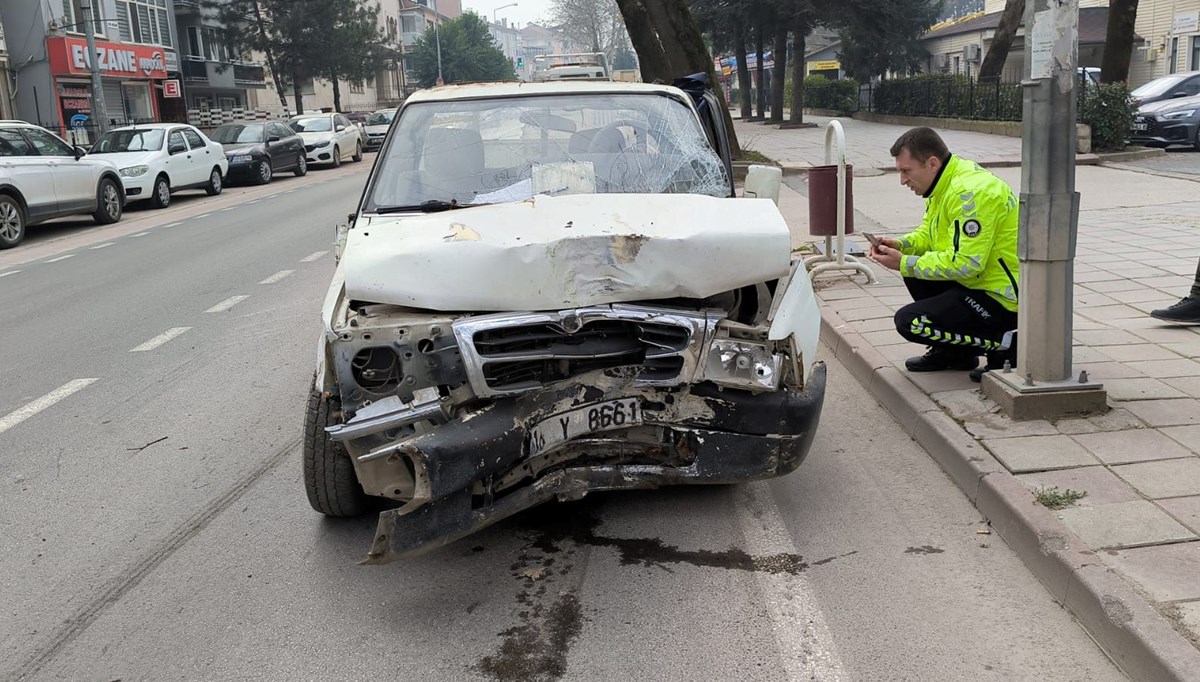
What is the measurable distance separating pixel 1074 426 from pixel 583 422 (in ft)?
8.50

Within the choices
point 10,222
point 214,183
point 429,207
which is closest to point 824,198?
point 429,207

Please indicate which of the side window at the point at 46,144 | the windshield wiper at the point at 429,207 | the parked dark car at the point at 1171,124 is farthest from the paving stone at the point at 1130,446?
the parked dark car at the point at 1171,124

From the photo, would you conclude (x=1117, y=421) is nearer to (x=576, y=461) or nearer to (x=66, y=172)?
(x=576, y=461)

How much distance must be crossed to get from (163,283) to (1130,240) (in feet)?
32.8

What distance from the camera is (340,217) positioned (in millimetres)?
16844

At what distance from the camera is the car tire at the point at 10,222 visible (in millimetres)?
15547

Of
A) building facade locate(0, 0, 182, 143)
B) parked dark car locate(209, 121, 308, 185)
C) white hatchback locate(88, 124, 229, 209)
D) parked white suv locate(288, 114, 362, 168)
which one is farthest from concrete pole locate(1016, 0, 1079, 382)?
building facade locate(0, 0, 182, 143)

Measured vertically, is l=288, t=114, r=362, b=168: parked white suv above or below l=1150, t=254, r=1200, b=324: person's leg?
above

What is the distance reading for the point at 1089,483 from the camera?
4.31 m

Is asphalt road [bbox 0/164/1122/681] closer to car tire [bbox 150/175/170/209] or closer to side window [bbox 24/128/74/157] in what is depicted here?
side window [bbox 24/128/74/157]

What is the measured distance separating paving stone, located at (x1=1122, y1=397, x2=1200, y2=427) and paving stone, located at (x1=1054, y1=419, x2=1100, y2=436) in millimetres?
280

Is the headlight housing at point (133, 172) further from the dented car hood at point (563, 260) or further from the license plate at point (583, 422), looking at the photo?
the license plate at point (583, 422)

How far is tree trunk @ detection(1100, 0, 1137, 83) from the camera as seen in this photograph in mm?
20484

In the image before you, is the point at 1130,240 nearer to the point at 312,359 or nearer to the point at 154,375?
the point at 312,359
